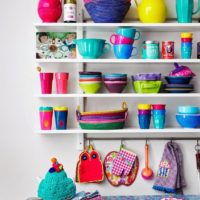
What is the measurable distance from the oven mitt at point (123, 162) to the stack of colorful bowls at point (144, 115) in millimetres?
185

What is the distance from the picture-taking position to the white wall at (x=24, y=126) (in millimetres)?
2305

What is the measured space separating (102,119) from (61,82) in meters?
0.27

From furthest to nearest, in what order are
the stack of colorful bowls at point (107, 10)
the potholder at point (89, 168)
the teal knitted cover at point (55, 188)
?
the potholder at point (89, 168), the stack of colorful bowls at point (107, 10), the teal knitted cover at point (55, 188)

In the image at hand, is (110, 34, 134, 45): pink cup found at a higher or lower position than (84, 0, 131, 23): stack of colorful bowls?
lower

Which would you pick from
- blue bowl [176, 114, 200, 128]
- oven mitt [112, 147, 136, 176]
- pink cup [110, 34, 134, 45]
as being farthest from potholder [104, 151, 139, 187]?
pink cup [110, 34, 134, 45]

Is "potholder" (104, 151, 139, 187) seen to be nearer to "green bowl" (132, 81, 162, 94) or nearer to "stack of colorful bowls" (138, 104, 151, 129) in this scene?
"stack of colorful bowls" (138, 104, 151, 129)

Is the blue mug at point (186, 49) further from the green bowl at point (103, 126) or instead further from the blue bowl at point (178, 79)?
the green bowl at point (103, 126)

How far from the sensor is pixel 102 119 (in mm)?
2137

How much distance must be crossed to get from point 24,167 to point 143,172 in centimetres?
61

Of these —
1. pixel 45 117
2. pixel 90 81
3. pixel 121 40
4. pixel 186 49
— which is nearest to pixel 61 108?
pixel 45 117

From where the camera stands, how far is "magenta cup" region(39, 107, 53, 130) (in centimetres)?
217

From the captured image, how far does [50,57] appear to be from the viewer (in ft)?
7.45

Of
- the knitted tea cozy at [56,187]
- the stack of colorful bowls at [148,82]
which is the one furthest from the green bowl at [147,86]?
the knitted tea cozy at [56,187]

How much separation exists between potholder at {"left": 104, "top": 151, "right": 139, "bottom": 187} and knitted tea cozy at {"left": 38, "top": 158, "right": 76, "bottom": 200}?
35 cm
